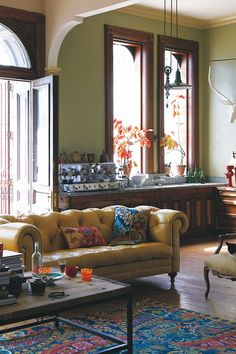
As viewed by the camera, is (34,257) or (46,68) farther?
(46,68)

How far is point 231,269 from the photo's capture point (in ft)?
16.0

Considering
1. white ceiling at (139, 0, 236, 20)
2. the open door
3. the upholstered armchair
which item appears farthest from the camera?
white ceiling at (139, 0, 236, 20)

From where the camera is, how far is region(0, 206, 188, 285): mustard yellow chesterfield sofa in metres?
4.77

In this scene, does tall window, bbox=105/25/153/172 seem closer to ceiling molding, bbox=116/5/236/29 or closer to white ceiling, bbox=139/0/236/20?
ceiling molding, bbox=116/5/236/29

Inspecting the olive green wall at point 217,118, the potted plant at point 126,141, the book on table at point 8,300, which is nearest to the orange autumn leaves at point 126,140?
the potted plant at point 126,141

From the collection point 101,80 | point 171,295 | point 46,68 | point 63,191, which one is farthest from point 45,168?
point 171,295

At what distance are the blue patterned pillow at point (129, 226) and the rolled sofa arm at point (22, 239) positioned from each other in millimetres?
1200

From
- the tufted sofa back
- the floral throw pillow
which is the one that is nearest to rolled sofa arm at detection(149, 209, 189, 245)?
the tufted sofa back

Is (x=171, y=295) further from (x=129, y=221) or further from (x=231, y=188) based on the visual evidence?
(x=231, y=188)

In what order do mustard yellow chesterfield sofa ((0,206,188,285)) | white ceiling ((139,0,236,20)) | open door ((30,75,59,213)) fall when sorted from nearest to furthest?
mustard yellow chesterfield sofa ((0,206,188,285))
open door ((30,75,59,213))
white ceiling ((139,0,236,20))

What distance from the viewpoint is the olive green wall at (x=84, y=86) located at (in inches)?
307

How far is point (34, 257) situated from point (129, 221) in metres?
2.16

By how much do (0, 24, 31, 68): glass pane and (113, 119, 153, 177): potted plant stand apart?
1881mm

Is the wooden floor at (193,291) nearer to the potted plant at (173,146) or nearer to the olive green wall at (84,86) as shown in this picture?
the olive green wall at (84,86)
